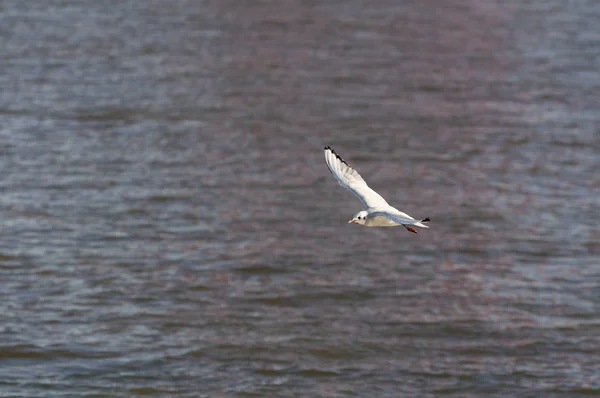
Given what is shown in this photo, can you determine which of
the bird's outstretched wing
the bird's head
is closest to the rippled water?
the bird's outstretched wing

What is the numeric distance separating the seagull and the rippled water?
19.3ft

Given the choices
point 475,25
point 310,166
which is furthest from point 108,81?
point 475,25

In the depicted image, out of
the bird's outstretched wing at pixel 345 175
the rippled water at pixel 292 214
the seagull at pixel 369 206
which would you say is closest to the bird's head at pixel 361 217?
the seagull at pixel 369 206

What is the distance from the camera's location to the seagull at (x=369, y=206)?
410 inches

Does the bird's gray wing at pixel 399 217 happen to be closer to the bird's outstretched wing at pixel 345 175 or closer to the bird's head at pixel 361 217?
the bird's head at pixel 361 217

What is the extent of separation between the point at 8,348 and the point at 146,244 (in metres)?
4.33

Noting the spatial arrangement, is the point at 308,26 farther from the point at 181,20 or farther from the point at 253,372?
the point at 253,372

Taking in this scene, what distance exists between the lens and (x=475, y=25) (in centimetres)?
4109

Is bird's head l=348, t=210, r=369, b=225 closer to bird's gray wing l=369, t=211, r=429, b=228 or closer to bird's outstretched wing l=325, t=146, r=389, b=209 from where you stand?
bird's gray wing l=369, t=211, r=429, b=228

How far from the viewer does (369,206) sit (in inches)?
447

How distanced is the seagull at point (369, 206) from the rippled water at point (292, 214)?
5.89m

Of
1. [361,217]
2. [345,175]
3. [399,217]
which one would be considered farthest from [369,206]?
[399,217]

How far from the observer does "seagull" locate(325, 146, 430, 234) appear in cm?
1041

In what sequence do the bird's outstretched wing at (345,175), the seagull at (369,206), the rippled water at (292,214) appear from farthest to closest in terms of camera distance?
the rippled water at (292,214)
the bird's outstretched wing at (345,175)
the seagull at (369,206)
